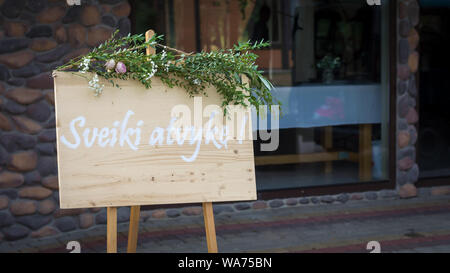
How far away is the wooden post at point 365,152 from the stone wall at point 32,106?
10.8ft

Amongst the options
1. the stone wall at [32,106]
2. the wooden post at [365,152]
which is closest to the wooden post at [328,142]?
the wooden post at [365,152]

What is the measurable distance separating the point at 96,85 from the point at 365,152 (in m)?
4.14

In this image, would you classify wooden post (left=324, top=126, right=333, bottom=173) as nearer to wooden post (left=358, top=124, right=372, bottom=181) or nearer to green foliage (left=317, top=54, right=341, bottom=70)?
wooden post (left=358, top=124, right=372, bottom=181)

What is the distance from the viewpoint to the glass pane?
5695 mm

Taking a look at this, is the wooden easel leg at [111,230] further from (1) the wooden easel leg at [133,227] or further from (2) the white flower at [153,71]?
(2) the white flower at [153,71]

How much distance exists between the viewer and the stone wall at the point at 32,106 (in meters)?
4.48

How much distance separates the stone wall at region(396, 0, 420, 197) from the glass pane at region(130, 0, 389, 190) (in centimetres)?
18

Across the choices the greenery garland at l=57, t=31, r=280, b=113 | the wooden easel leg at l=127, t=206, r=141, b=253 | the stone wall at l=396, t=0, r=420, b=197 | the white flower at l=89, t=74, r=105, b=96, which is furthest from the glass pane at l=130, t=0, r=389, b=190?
the white flower at l=89, t=74, r=105, b=96

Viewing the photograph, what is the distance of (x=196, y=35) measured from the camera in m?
5.56

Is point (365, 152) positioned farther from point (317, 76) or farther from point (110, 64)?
point (110, 64)

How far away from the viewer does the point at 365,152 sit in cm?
611

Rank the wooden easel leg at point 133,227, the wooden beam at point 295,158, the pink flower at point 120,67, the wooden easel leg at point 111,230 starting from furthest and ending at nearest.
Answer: the wooden beam at point 295,158
the wooden easel leg at point 133,227
the wooden easel leg at point 111,230
the pink flower at point 120,67

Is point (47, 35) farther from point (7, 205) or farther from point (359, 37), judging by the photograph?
point (359, 37)
